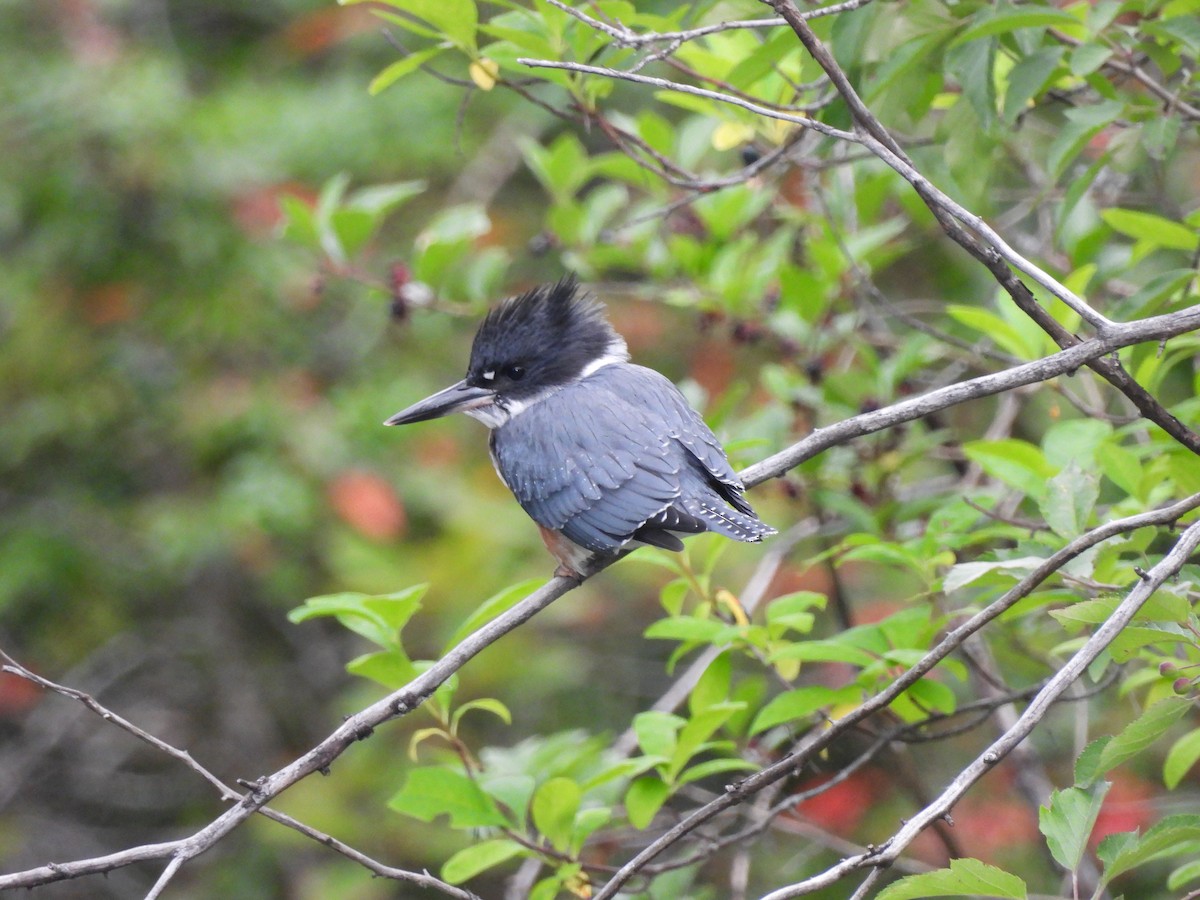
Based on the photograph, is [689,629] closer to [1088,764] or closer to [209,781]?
[1088,764]

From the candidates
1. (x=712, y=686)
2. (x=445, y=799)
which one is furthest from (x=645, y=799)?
(x=445, y=799)

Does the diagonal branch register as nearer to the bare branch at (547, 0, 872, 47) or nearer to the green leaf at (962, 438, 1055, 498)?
the green leaf at (962, 438, 1055, 498)

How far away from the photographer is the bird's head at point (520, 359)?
9.34 feet

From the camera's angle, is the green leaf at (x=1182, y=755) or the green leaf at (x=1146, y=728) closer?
the green leaf at (x=1146, y=728)

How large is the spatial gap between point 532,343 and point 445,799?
1.19 meters

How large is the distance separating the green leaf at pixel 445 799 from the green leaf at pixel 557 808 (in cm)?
7

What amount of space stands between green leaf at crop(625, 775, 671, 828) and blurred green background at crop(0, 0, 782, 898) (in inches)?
81.2

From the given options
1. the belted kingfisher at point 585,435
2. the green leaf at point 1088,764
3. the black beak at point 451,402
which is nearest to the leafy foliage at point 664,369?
the green leaf at point 1088,764

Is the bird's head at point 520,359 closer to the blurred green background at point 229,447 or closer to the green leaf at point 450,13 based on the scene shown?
the green leaf at point 450,13

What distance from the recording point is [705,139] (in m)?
2.96

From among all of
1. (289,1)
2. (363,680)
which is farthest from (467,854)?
(289,1)

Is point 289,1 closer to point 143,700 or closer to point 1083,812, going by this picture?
point 143,700

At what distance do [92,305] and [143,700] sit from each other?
1.72 metres

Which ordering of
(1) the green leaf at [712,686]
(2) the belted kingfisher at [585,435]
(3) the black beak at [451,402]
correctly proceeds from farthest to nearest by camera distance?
(3) the black beak at [451,402] < (2) the belted kingfisher at [585,435] < (1) the green leaf at [712,686]
